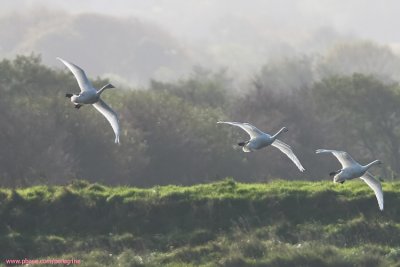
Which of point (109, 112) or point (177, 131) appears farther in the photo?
point (177, 131)

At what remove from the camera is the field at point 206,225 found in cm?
3394

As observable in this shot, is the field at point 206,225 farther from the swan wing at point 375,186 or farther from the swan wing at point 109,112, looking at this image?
the swan wing at point 109,112

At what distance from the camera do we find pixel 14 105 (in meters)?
75.6

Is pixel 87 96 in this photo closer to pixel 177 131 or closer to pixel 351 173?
pixel 351 173

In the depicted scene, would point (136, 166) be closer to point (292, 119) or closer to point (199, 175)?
point (199, 175)

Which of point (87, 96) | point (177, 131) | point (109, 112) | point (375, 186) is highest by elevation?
point (177, 131)

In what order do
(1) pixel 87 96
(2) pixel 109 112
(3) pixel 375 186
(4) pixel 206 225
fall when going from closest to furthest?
(1) pixel 87 96 < (2) pixel 109 112 < (3) pixel 375 186 < (4) pixel 206 225

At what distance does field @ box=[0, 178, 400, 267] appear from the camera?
111ft

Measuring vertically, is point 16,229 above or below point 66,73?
below

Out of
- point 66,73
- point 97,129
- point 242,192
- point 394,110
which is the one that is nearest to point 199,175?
point 97,129

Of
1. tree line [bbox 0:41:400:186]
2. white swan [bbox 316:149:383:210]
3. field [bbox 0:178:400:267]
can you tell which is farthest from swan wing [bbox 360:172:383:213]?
tree line [bbox 0:41:400:186]

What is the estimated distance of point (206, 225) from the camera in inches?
1465

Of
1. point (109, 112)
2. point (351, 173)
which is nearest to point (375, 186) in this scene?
point (351, 173)

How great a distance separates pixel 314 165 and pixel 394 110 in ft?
60.3
